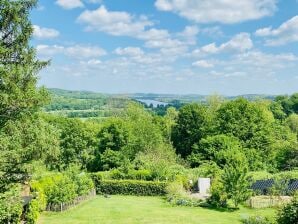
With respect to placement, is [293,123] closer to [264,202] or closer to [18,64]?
[264,202]

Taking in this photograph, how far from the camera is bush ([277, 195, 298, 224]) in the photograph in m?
21.6

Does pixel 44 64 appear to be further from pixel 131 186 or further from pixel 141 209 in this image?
pixel 131 186

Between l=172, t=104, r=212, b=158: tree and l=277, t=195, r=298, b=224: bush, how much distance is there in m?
37.1

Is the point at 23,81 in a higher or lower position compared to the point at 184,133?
higher

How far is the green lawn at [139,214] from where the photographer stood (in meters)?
27.6

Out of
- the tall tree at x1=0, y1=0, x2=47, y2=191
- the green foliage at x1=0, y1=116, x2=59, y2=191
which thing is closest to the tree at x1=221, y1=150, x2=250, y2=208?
the green foliage at x1=0, y1=116, x2=59, y2=191

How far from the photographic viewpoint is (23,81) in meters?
19.7

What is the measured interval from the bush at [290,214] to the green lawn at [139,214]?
5.53m

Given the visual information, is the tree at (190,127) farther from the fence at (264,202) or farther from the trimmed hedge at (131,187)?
the fence at (264,202)

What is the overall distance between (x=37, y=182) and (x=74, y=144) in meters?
28.1

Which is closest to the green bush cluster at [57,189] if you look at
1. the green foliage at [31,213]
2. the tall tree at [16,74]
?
the green foliage at [31,213]

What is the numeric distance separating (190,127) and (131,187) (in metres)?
22.4

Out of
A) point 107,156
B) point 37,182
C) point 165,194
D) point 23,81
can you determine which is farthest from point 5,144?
point 107,156

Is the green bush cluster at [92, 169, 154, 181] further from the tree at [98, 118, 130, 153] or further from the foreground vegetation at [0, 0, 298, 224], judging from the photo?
the tree at [98, 118, 130, 153]
